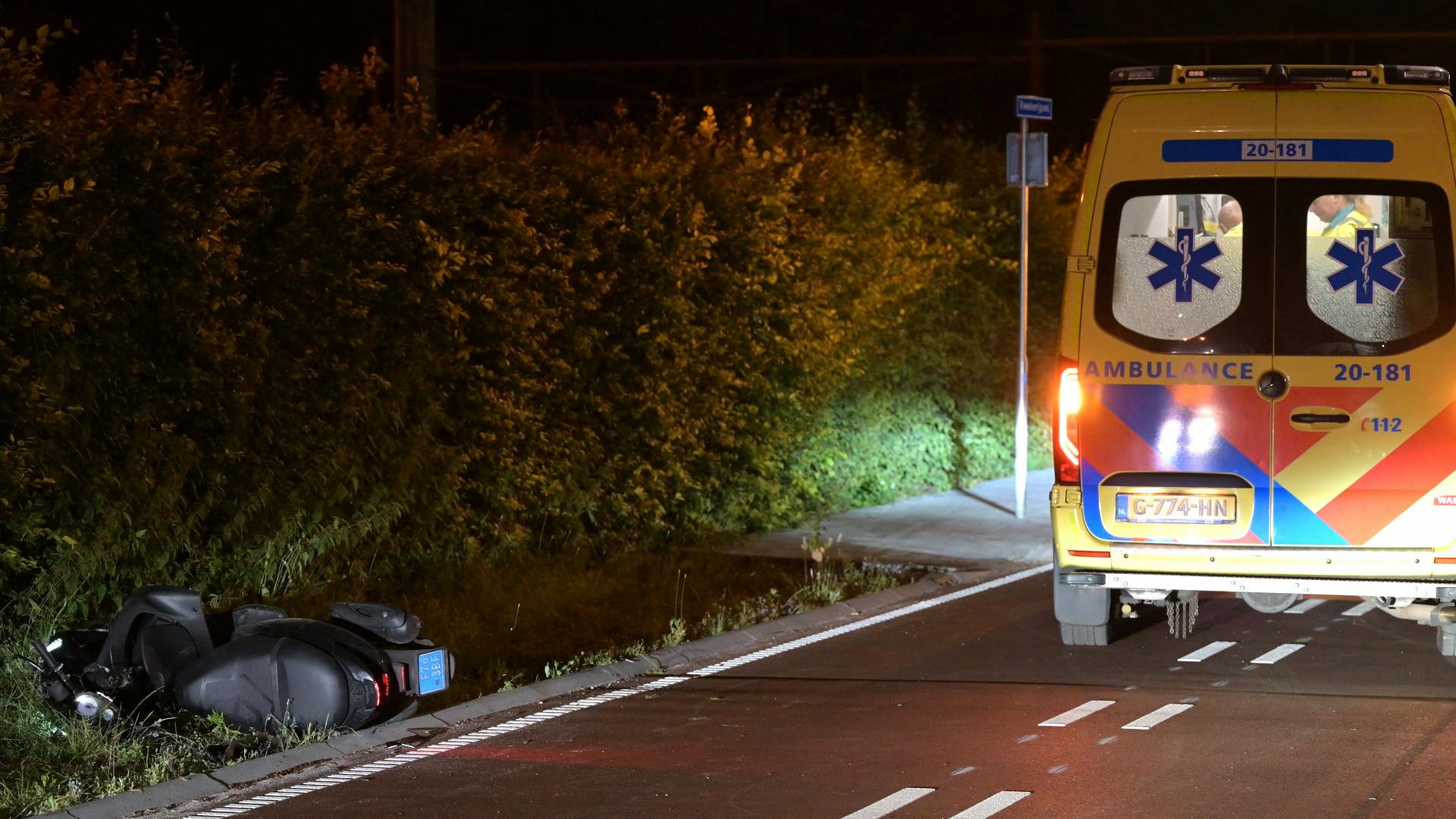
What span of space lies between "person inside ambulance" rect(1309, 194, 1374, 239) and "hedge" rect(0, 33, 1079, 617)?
15.5 feet

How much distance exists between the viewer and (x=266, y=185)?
971cm

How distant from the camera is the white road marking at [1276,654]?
30.9 ft

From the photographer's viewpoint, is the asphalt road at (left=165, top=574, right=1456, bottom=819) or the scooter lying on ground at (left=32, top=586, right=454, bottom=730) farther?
the scooter lying on ground at (left=32, top=586, right=454, bottom=730)

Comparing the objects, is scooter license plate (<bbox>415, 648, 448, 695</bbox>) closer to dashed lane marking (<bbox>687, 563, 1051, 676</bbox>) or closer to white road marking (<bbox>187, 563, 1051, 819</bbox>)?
white road marking (<bbox>187, 563, 1051, 819</bbox>)

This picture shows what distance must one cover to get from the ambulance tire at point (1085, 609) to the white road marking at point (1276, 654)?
2.47ft

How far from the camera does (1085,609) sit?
31.5 ft

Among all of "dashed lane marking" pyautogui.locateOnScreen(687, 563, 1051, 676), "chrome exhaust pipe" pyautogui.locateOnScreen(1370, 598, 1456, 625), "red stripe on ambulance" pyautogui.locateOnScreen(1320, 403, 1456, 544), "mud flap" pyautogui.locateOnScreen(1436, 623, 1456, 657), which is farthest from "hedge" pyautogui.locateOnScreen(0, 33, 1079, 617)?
"mud flap" pyautogui.locateOnScreen(1436, 623, 1456, 657)

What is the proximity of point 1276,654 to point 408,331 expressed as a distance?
4980 millimetres

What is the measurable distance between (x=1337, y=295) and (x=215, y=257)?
5.24 m

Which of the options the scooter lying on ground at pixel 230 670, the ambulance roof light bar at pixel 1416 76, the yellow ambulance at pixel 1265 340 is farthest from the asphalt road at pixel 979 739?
the ambulance roof light bar at pixel 1416 76

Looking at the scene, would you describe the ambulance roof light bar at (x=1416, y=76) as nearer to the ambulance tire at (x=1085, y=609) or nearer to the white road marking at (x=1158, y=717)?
the ambulance tire at (x=1085, y=609)

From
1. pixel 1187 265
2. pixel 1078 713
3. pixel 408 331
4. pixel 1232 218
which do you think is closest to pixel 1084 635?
pixel 1078 713

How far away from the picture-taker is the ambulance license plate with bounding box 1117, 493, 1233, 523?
858 centimetres

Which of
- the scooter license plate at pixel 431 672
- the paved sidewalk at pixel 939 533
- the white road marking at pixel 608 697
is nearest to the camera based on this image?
the white road marking at pixel 608 697
